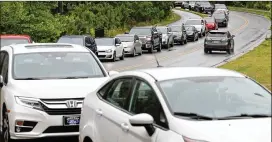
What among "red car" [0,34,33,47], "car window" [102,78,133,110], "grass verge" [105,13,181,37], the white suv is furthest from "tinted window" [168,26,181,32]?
"car window" [102,78,133,110]

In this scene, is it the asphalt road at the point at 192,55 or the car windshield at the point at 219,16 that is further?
the car windshield at the point at 219,16

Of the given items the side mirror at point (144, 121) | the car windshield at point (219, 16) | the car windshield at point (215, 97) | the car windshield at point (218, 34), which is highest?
the car windshield at point (215, 97)

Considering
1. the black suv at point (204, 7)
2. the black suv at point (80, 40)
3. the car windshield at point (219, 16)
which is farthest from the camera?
the black suv at point (204, 7)

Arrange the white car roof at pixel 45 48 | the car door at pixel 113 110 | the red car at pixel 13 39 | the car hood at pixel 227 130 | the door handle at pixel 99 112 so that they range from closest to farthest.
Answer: the car hood at pixel 227 130 → the car door at pixel 113 110 → the door handle at pixel 99 112 → the white car roof at pixel 45 48 → the red car at pixel 13 39

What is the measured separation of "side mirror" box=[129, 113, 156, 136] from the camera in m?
5.36

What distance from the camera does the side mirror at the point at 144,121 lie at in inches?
211

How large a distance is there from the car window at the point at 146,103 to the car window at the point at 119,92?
0.15 meters

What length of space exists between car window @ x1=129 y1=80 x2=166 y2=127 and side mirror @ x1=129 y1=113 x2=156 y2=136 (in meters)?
0.09

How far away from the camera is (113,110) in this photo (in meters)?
6.35

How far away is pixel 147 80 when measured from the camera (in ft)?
19.6

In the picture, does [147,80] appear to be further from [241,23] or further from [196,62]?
[241,23]

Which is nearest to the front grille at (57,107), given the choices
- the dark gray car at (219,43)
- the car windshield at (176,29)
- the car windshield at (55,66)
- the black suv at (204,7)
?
the car windshield at (55,66)

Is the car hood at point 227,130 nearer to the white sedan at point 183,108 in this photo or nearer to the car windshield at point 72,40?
the white sedan at point 183,108

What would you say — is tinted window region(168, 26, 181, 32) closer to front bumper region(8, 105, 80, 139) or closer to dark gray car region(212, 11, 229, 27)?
dark gray car region(212, 11, 229, 27)
